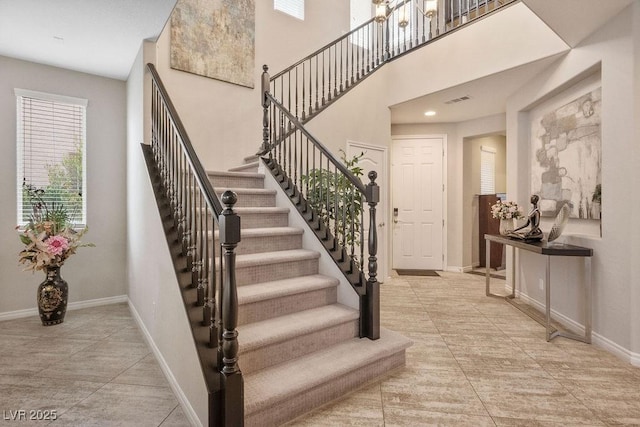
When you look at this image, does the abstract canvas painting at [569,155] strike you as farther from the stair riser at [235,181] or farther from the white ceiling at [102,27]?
the stair riser at [235,181]

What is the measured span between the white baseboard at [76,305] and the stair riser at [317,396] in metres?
3.10

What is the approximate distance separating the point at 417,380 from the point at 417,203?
13.8 ft

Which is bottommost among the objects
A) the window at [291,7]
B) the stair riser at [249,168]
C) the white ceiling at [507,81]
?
the stair riser at [249,168]

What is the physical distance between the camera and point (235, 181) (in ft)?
11.3

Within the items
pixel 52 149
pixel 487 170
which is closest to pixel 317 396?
pixel 52 149

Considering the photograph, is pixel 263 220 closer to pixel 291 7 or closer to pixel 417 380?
pixel 417 380

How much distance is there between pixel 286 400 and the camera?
1.77m

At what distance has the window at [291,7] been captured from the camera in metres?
4.84

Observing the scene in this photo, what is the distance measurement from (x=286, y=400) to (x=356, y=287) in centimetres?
99

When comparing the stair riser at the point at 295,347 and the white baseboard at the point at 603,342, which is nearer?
the stair riser at the point at 295,347

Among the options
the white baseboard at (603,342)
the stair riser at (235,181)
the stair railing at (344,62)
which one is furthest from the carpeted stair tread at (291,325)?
the stair railing at (344,62)

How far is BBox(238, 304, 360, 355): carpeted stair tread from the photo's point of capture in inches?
76.6

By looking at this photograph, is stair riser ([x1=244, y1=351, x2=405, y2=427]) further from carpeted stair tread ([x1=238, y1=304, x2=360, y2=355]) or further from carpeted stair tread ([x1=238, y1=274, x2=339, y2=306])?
carpeted stair tread ([x1=238, y1=274, x2=339, y2=306])

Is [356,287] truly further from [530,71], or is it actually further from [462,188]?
[462,188]
